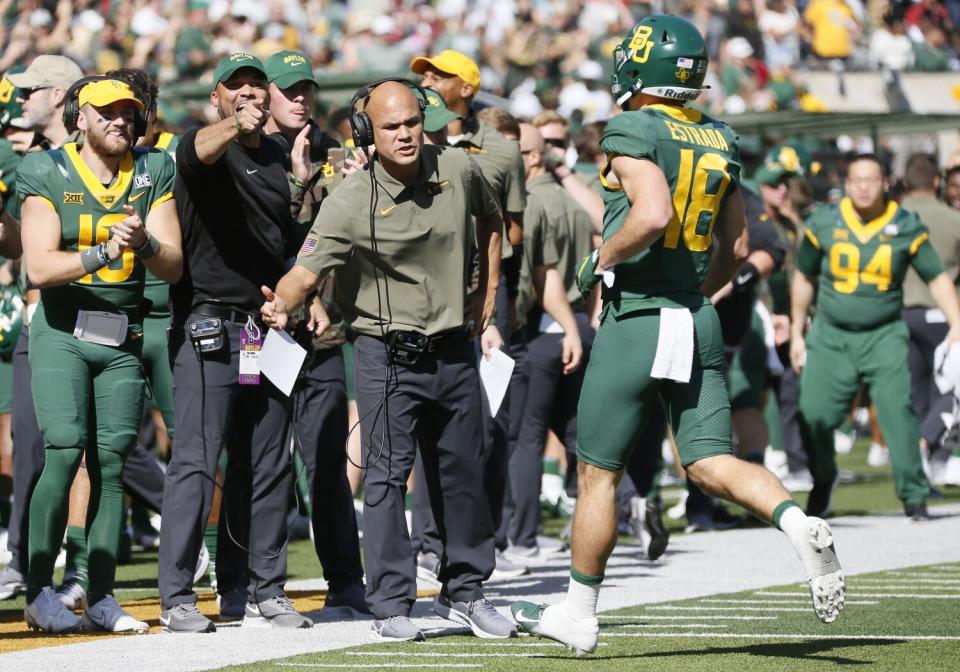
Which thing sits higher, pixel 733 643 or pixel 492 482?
pixel 733 643

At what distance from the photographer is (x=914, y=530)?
37.2ft

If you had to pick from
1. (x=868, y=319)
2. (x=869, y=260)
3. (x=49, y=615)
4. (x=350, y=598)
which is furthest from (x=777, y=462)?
(x=49, y=615)

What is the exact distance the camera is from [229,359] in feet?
24.7

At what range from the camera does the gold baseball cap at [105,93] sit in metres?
7.46

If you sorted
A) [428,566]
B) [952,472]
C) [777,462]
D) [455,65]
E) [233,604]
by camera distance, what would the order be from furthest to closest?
[777,462] → [952,472] → [428,566] → [455,65] → [233,604]

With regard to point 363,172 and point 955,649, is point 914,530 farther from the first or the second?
point 363,172

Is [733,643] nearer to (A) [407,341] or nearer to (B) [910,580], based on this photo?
(A) [407,341]

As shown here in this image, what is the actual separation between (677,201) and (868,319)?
217 inches

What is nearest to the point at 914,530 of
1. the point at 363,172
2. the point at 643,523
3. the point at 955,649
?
the point at 643,523

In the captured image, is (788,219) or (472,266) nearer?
(472,266)

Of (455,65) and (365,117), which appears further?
(455,65)

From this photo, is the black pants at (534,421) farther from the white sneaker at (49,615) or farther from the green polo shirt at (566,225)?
the white sneaker at (49,615)

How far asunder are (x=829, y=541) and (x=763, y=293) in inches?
355

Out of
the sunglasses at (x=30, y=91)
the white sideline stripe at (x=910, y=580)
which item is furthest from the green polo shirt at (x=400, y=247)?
the white sideline stripe at (x=910, y=580)
